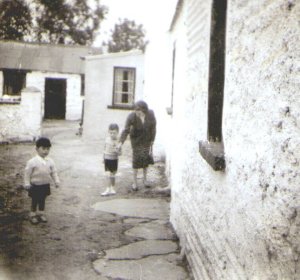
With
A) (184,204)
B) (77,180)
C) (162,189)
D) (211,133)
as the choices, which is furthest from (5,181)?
(211,133)

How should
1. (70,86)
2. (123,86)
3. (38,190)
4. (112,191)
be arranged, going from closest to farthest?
(38,190)
(112,191)
(123,86)
(70,86)

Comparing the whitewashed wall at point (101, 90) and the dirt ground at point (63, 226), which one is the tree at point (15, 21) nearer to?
the whitewashed wall at point (101, 90)

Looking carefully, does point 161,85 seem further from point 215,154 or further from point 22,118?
point 215,154

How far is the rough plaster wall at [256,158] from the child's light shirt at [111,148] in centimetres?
364

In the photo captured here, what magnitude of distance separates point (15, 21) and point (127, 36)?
16.2m

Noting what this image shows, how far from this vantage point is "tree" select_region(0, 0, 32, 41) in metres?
39.1

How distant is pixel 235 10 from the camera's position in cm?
305

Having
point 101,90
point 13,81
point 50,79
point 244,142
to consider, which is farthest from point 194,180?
point 13,81

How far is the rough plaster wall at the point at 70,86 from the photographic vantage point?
2703cm

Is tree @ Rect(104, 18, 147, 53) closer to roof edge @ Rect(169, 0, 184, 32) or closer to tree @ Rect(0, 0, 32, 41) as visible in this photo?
tree @ Rect(0, 0, 32, 41)

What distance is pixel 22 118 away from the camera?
14.8 m

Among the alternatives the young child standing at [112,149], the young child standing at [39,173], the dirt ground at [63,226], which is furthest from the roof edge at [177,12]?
the young child standing at [39,173]

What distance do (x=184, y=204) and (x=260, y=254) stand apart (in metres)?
2.92

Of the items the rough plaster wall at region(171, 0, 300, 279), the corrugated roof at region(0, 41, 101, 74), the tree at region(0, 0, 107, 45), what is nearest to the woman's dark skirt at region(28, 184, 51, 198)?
the rough plaster wall at region(171, 0, 300, 279)
